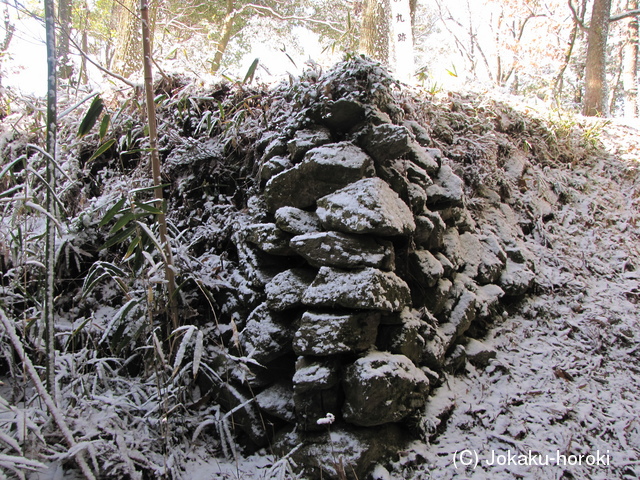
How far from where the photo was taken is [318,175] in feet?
8.75

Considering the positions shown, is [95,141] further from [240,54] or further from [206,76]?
[240,54]

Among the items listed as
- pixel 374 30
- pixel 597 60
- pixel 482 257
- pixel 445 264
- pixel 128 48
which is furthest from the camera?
pixel 597 60

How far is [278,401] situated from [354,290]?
34.3 inches

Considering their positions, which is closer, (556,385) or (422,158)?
(556,385)

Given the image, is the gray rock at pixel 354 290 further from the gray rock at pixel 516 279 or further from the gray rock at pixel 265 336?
the gray rock at pixel 516 279

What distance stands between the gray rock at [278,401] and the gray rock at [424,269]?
1.21 meters

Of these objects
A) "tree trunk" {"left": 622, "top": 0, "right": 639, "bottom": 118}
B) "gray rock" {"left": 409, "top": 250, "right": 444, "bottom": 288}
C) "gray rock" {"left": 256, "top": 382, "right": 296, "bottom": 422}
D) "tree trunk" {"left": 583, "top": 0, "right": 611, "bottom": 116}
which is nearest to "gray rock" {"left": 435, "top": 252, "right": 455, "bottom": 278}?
"gray rock" {"left": 409, "top": 250, "right": 444, "bottom": 288}

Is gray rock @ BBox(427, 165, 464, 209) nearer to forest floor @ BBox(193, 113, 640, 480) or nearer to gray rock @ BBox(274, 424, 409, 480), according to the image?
forest floor @ BBox(193, 113, 640, 480)

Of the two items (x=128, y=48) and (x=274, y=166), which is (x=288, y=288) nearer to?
(x=274, y=166)

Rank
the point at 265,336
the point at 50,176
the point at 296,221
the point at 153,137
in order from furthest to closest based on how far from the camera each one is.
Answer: the point at 296,221 → the point at 265,336 → the point at 153,137 → the point at 50,176

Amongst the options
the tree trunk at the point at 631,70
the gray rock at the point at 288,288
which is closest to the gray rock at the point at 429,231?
the gray rock at the point at 288,288

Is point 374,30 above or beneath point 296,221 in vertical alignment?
above

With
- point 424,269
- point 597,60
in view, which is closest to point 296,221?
point 424,269

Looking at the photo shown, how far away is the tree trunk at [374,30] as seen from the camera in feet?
18.8
